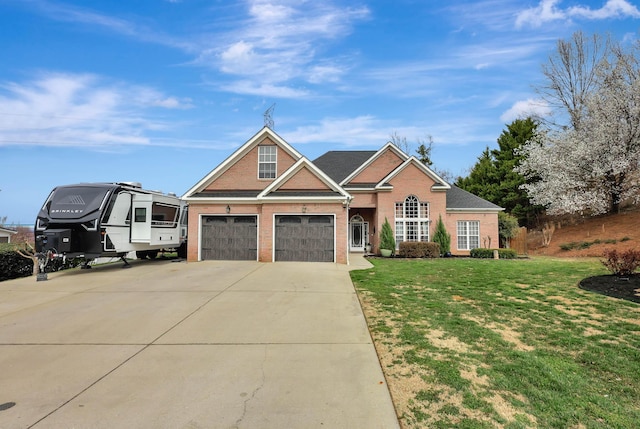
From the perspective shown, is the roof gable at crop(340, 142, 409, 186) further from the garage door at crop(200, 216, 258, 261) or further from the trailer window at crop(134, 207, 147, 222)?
the trailer window at crop(134, 207, 147, 222)

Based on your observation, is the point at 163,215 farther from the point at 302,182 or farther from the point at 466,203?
the point at 466,203

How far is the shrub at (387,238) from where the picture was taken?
2109cm

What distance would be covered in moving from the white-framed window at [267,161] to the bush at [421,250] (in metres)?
9.15

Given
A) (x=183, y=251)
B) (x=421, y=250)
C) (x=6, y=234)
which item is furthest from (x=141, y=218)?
(x=6, y=234)

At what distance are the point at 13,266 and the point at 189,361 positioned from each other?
12453mm

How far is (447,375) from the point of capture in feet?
14.3

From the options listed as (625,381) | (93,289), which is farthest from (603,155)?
(93,289)

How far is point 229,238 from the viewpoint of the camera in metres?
17.5

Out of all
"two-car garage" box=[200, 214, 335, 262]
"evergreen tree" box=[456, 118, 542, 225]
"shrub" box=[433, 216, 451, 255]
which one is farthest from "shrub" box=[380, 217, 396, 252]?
"evergreen tree" box=[456, 118, 542, 225]

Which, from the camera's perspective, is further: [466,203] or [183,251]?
[466,203]

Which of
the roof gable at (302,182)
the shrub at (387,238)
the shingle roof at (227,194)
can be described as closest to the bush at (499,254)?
the shrub at (387,238)

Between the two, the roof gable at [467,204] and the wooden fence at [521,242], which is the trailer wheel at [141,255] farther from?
the wooden fence at [521,242]

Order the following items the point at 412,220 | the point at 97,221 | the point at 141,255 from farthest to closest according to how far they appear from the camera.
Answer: the point at 412,220
the point at 141,255
the point at 97,221

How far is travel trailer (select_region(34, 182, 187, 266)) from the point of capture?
1221 cm
